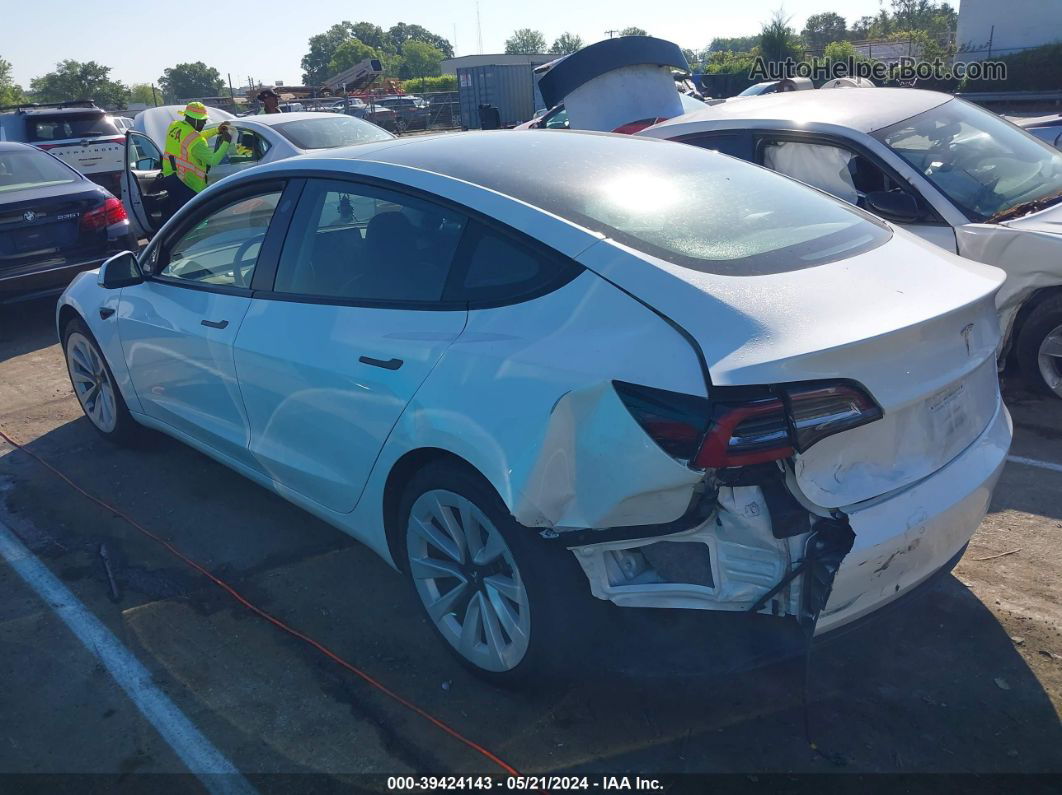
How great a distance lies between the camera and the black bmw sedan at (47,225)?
762 centimetres

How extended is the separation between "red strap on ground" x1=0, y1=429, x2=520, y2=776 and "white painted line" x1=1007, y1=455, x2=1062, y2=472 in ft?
10.2

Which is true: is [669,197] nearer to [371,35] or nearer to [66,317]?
[66,317]

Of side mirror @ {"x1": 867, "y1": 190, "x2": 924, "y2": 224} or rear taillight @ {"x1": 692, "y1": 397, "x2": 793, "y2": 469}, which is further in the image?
side mirror @ {"x1": 867, "y1": 190, "x2": 924, "y2": 224}

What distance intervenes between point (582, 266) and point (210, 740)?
1893 mm

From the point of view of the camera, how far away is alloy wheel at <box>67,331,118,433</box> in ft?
16.7

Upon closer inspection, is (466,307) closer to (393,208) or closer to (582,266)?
(582,266)

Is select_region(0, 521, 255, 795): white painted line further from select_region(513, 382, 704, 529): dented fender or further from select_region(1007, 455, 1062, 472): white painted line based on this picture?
select_region(1007, 455, 1062, 472): white painted line

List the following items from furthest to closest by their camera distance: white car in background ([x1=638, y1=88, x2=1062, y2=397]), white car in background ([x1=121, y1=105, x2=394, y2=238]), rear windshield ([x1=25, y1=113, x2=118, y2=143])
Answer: rear windshield ([x1=25, y1=113, x2=118, y2=143])
white car in background ([x1=121, y1=105, x2=394, y2=238])
white car in background ([x1=638, y1=88, x2=1062, y2=397])

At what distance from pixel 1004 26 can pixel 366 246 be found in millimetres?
42221

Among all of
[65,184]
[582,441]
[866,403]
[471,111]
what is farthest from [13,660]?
[471,111]

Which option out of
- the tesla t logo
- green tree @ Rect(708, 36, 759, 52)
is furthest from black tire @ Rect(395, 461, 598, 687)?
green tree @ Rect(708, 36, 759, 52)

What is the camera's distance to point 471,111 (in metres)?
31.5

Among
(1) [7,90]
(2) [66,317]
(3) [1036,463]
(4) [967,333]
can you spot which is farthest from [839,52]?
(1) [7,90]

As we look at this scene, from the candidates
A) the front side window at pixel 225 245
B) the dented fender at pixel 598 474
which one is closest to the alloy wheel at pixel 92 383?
the front side window at pixel 225 245
